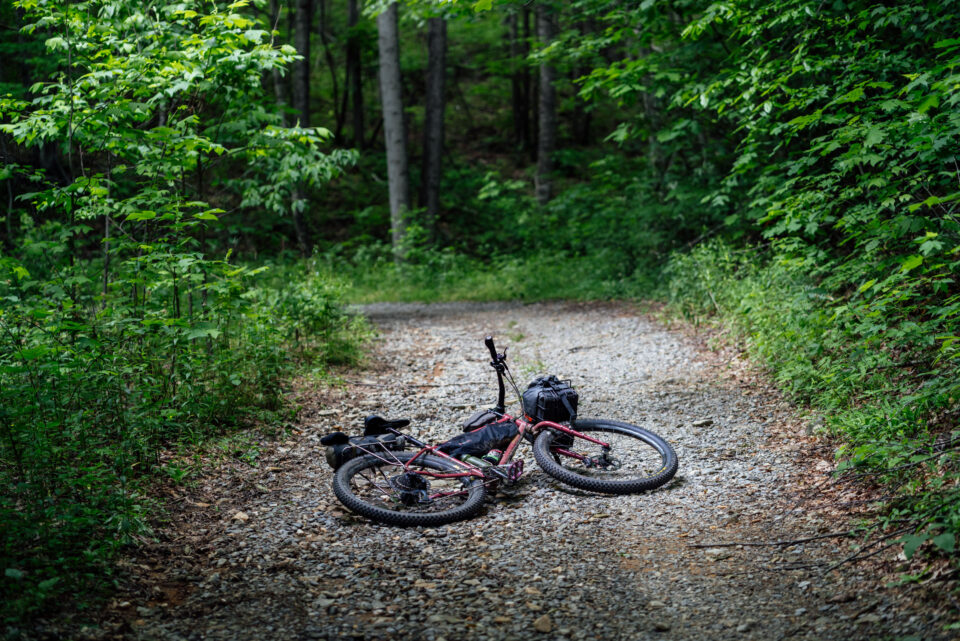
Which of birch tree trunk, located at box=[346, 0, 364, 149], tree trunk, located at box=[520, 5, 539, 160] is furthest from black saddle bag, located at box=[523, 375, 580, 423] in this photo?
tree trunk, located at box=[520, 5, 539, 160]

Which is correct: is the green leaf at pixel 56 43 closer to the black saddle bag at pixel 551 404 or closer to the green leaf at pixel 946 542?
the black saddle bag at pixel 551 404

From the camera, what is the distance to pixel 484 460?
190 inches

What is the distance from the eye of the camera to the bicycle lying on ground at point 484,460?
4570 mm

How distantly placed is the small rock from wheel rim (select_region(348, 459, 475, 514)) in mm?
1222

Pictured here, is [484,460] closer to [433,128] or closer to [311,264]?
[311,264]

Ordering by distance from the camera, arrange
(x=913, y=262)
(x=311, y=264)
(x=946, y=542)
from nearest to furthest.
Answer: (x=946, y=542) → (x=913, y=262) → (x=311, y=264)

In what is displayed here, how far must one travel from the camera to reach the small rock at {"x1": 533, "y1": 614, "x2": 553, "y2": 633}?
10.8 feet

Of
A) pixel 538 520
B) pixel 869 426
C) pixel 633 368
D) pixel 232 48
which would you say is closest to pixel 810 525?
pixel 869 426

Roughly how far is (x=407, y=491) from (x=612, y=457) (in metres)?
1.56

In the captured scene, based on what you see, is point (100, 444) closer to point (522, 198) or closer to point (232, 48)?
point (232, 48)

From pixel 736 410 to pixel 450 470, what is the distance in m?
2.94

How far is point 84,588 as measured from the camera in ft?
11.2

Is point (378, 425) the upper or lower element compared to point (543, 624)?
upper

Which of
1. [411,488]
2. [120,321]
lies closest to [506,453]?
[411,488]
